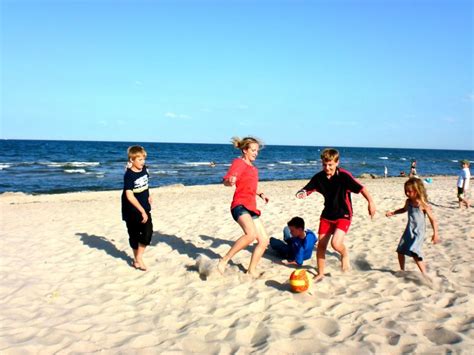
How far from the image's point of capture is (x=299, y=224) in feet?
Result: 19.4

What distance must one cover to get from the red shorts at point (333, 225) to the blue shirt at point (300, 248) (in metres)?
0.74

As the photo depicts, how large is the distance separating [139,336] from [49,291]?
6.20 ft

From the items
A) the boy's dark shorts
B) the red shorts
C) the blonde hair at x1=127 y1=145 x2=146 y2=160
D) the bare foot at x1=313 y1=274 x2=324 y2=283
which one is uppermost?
the blonde hair at x1=127 y1=145 x2=146 y2=160

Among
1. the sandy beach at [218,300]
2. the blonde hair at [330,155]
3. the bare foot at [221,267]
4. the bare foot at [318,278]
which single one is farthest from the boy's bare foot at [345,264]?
the bare foot at [221,267]

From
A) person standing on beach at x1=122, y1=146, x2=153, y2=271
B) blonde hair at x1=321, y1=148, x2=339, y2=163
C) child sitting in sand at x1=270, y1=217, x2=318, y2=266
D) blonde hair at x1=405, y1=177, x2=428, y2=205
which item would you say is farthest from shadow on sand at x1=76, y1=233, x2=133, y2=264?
blonde hair at x1=405, y1=177, x2=428, y2=205

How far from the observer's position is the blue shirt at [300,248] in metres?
5.84

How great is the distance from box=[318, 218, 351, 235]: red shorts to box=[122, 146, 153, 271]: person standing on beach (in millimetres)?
2390

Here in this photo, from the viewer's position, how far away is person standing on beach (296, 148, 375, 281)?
495 centimetres

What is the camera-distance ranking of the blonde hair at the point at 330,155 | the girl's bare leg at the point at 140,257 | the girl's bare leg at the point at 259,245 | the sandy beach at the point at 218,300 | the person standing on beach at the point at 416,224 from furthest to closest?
the girl's bare leg at the point at 140,257 → the girl's bare leg at the point at 259,245 → the person standing on beach at the point at 416,224 → the blonde hair at the point at 330,155 → the sandy beach at the point at 218,300

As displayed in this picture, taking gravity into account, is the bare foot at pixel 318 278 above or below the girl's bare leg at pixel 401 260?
below

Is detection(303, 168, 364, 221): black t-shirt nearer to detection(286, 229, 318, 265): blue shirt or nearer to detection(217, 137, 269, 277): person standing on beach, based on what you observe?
detection(217, 137, 269, 277): person standing on beach

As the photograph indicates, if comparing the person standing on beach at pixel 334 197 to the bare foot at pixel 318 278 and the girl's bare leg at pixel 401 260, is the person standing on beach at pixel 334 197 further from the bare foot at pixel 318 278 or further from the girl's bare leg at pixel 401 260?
the girl's bare leg at pixel 401 260

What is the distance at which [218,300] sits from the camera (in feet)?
15.1

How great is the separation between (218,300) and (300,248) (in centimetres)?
172
